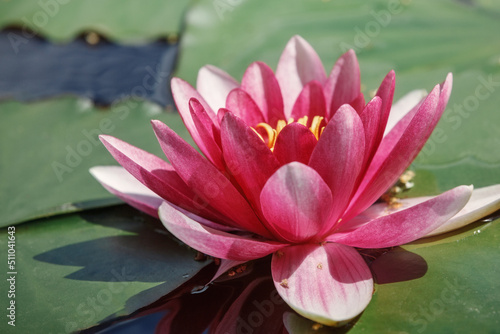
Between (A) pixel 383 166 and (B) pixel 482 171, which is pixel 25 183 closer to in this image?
(A) pixel 383 166

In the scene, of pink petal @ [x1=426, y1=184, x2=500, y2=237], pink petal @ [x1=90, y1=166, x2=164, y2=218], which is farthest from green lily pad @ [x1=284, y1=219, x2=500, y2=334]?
pink petal @ [x1=90, y1=166, x2=164, y2=218]

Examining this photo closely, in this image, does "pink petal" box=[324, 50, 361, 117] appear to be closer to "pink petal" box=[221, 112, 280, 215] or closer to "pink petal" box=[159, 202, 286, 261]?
"pink petal" box=[221, 112, 280, 215]

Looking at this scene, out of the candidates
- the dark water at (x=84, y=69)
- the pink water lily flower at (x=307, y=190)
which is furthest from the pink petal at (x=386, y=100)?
the dark water at (x=84, y=69)

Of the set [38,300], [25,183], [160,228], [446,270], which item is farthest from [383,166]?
[25,183]

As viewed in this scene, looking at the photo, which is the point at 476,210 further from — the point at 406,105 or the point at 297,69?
the point at 297,69

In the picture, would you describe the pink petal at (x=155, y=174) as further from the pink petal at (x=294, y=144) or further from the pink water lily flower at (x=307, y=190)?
the pink petal at (x=294, y=144)

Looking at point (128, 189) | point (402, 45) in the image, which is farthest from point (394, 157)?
point (402, 45)
